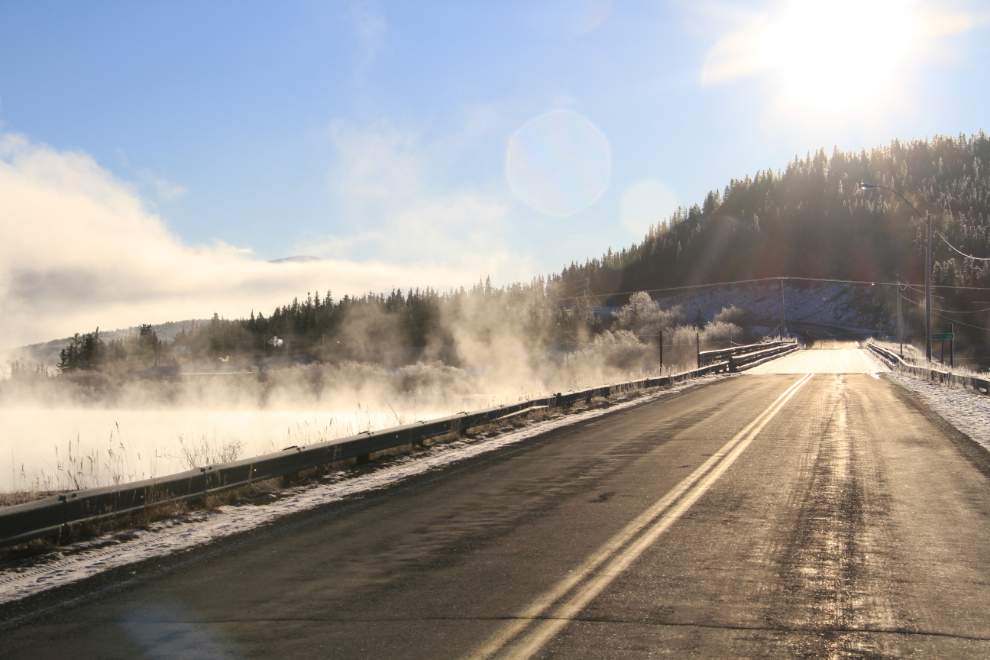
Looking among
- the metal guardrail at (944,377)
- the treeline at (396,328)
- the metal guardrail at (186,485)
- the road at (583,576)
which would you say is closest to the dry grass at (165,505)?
the metal guardrail at (186,485)

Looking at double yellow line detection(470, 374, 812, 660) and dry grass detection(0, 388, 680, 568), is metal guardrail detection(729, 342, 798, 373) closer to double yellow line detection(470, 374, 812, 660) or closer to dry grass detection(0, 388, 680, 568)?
dry grass detection(0, 388, 680, 568)

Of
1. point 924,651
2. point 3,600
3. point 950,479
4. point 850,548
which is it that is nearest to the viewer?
point 924,651

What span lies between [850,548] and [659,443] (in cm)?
665

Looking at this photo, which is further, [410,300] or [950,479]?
[410,300]

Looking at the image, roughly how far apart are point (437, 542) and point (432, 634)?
2.15 meters

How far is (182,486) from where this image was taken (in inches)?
305

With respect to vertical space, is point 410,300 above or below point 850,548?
above


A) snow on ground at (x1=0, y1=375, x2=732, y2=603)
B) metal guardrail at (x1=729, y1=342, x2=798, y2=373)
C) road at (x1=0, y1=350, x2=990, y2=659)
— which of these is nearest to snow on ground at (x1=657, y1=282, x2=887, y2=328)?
metal guardrail at (x1=729, y1=342, x2=798, y2=373)

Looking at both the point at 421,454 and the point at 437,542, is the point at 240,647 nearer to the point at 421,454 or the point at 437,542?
the point at 437,542

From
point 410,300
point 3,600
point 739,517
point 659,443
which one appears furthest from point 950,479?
point 410,300

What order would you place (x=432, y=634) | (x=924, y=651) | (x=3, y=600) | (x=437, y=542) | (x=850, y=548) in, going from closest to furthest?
(x=924, y=651)
(x=432, y=634)
(x=3, y=600)
(x=850, y=548)
(x=437, y=542)

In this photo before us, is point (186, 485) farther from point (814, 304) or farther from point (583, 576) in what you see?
point (814, 304)

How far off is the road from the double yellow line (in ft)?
0.07

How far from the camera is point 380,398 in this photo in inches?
2522
